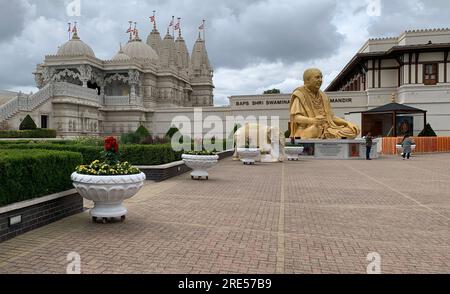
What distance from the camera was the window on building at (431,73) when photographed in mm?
37281

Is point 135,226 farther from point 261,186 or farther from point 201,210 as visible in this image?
point 261,186

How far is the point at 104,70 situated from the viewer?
1980 inches

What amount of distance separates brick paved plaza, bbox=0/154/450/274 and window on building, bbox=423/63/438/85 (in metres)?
31.0

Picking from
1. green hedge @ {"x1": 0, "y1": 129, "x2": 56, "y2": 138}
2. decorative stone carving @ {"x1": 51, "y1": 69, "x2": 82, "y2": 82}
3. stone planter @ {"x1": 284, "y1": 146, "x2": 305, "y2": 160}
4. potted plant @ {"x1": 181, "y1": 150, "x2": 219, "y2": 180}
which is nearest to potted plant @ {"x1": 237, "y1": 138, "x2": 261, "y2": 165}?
stone planter @ {"x1": 284, "y1": 146, "x2": 305, "y2": 160}

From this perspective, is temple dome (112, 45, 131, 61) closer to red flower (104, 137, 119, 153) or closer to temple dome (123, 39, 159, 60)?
temple dome (123, 39, 159, 60)

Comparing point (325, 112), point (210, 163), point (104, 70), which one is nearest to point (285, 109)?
point (325, 112)

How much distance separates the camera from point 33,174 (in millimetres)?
6594

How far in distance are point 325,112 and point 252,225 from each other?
2435 centimetres

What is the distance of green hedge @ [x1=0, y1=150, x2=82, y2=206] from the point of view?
5.97 meters

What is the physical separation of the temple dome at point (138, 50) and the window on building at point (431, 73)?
121 feet

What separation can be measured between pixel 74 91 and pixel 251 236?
39.5 metres

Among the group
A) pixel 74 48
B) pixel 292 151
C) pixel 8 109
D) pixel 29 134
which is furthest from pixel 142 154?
pixel 74 48

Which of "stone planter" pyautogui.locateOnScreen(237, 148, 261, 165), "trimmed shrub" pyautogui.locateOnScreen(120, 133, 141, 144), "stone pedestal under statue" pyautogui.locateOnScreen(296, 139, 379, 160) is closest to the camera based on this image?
"trimmed shrub" pyautogui.locateOnScreen(120, 133, 141, 144)
